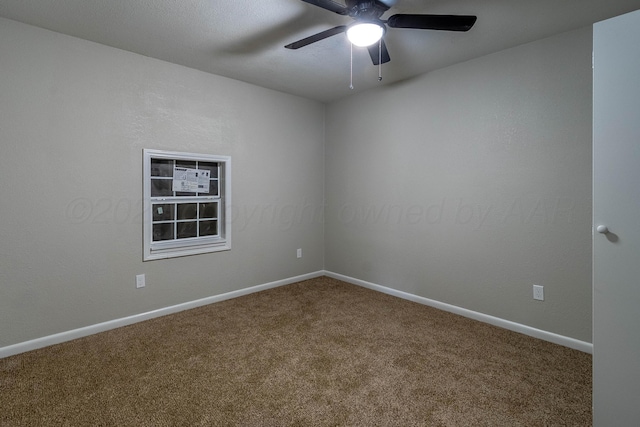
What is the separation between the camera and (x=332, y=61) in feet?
10.0

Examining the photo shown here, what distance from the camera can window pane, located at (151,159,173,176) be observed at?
3.18 metres

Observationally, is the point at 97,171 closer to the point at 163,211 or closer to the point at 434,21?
the point at 163,211

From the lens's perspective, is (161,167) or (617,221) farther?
(161,167)

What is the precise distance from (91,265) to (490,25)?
3.82 meters

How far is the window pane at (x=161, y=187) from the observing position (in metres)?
3.18

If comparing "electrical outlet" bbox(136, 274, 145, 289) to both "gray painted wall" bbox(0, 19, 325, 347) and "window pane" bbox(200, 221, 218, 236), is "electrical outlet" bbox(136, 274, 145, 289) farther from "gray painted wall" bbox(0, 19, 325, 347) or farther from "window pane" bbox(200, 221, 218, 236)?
"window pane" bbox(200, 221, 218, 236)

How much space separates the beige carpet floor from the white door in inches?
16.7

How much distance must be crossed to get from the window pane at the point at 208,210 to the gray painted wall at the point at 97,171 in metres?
0.23

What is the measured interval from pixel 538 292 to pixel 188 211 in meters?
3.48

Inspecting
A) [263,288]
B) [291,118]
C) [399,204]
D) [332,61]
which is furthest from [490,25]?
[263,288]

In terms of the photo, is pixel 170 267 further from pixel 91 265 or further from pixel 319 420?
pixel 319 420

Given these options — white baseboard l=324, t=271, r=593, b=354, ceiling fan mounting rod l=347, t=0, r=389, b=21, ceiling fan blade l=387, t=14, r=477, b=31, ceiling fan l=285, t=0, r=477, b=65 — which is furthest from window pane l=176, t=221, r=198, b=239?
ceiling fan blade l=387, t=14, r=477, b=31

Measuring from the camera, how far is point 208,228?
3.65 m

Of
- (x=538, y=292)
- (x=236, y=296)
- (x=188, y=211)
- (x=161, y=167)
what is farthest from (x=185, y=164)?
(x=538, y=292)
